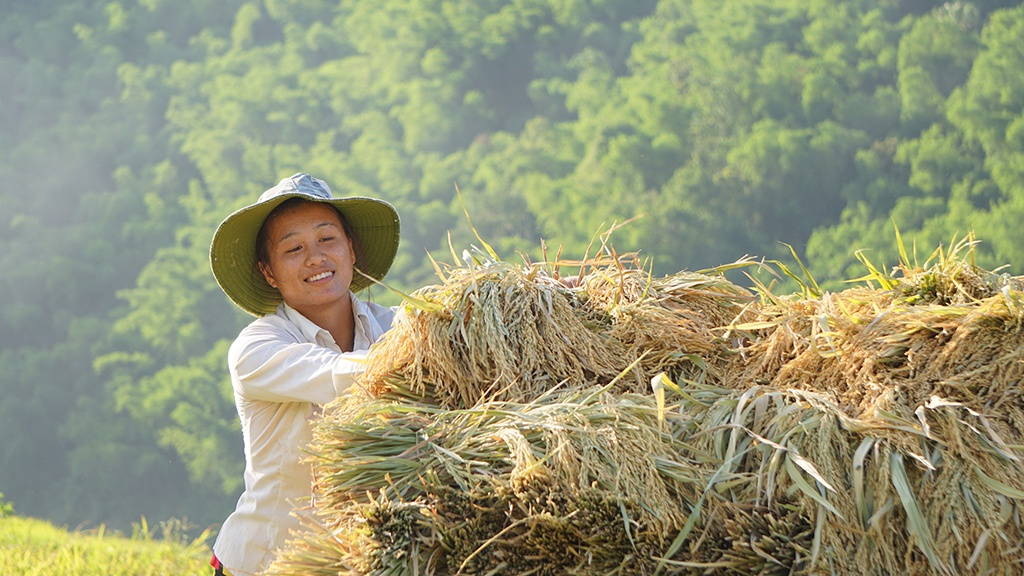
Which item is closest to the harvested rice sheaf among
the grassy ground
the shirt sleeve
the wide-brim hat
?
the shirt sleeve

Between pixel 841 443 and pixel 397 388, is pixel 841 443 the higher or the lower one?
the lower one

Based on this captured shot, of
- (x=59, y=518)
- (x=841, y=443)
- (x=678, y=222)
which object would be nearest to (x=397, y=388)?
(x=841, y=443)

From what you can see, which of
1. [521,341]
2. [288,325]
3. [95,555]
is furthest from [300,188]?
[95,555]

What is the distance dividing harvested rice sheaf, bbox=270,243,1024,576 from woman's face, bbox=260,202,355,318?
66 cm

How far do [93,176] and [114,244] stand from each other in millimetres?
2272

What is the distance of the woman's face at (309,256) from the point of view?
2.48m

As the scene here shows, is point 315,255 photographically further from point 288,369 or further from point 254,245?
point 288,369

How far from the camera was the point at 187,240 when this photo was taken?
2502cm

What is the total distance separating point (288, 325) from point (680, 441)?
1202 millimetres

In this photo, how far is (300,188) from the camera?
2510mm

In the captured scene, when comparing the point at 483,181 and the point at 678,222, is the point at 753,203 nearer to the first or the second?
the point at 678,222

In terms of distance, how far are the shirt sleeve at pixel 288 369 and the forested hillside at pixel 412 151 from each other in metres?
16.8

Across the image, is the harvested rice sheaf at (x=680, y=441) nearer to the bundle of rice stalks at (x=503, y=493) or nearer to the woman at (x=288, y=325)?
the bundle of rice stalks at (x=503, y=493)

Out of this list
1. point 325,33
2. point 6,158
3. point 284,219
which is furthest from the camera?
point 325,33
